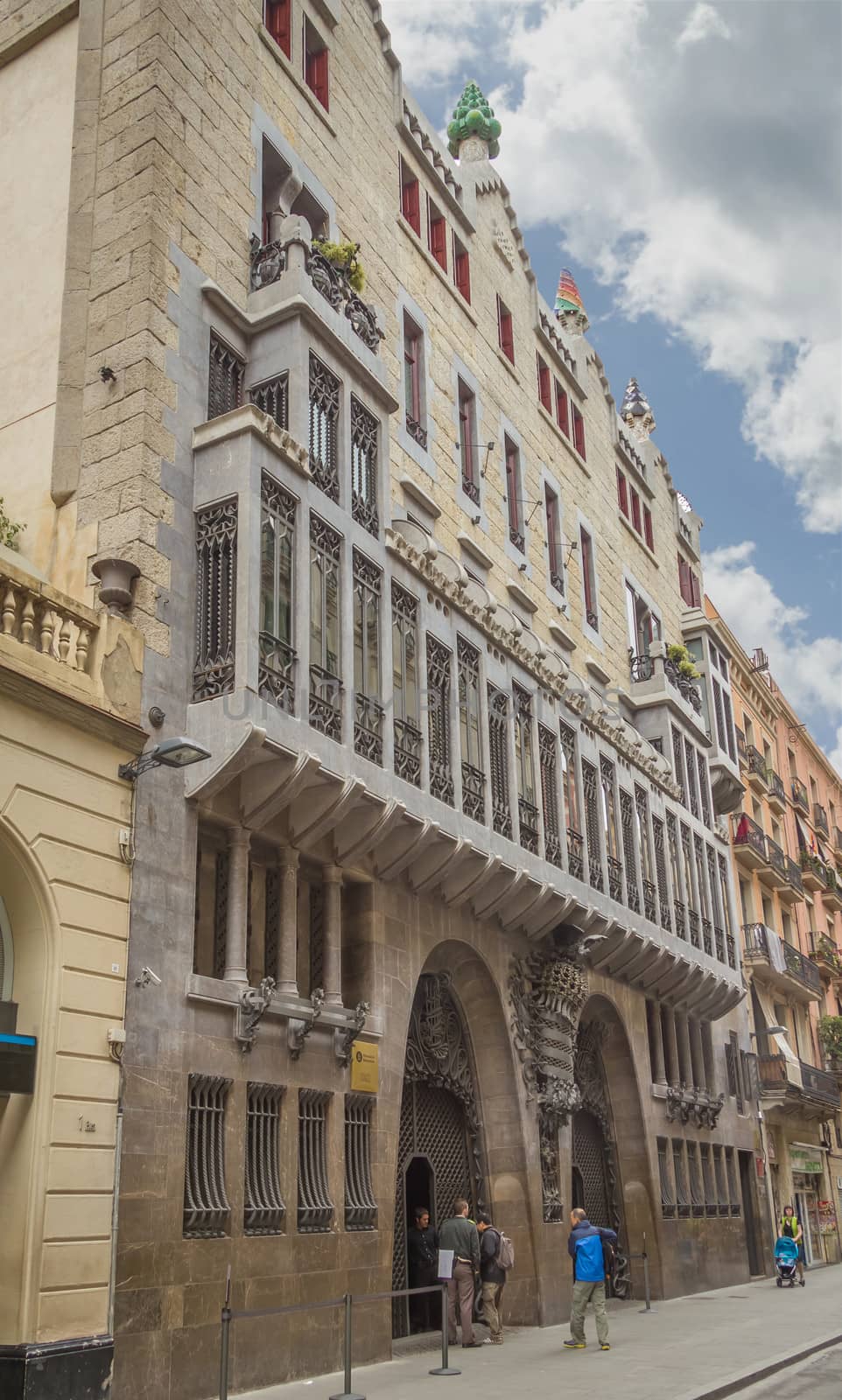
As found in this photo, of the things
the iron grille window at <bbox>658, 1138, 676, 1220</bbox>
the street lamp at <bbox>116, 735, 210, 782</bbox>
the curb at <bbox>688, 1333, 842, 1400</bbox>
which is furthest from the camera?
the iron grille window at <bbox>658, 1138, 676, 1220</bbox>

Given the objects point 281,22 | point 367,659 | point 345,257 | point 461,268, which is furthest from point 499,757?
point 281,22

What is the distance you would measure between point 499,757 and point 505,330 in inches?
427

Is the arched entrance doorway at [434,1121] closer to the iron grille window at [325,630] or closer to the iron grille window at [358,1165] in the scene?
the iron grille window at [358,1165]

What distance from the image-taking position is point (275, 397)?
15.8 m

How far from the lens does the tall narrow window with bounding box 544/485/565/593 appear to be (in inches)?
1028

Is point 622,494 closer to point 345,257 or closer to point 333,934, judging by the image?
point 345,257

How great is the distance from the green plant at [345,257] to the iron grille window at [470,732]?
5.09 metres

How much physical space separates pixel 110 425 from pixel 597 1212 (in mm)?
16806

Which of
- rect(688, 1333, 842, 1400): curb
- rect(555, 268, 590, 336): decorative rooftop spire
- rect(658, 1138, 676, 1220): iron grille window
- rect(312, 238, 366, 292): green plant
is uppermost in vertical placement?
rect(555, 268, 590, 336): decorative rooftop spire

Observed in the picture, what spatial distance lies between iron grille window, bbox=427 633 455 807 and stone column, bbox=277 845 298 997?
2.79 m

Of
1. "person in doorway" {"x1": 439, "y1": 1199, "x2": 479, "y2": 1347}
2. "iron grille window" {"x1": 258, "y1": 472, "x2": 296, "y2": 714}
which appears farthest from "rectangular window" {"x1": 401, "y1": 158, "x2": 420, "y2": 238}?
"person in doorway" {"x1": 439, "y1": 1199, "x2": 479, "y2": 1347}

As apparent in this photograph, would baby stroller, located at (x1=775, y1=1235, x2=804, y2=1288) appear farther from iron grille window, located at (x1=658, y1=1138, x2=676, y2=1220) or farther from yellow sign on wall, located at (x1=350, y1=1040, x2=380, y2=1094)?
yellow sign on wall, located at (x1=350, y1=1040, x2=380, y2=1094)

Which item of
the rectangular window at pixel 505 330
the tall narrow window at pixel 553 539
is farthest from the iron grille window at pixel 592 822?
the rectangular window at pixel 505 330

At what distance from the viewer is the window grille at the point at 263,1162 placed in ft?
43.2
